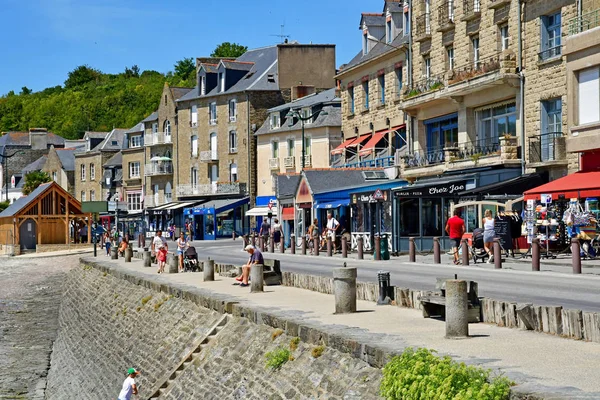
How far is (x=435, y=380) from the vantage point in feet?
28.7

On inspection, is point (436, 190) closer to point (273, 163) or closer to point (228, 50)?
point (273, 163)

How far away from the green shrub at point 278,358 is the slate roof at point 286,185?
37.3m

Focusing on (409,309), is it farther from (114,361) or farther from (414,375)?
(114,361)

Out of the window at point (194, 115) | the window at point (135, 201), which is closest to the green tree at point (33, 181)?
the window at point (135, 201)

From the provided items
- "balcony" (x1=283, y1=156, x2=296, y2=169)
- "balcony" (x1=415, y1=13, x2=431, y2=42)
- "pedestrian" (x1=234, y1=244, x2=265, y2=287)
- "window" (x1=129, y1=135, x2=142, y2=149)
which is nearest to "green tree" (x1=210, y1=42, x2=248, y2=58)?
"window" (x1=129, y1=135, x2=142, y2=149)

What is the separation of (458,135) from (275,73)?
36796 mm

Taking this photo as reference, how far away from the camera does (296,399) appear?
12.4 metres

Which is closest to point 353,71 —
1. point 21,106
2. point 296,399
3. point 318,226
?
point 318,226

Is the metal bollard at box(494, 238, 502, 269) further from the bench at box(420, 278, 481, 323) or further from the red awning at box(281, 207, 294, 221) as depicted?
the red awning at box(281, 207, 294, 221)

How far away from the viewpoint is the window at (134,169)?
92.1 metres

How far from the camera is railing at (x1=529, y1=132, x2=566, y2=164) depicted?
32.9 meters

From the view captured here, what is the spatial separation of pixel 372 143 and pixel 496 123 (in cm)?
1350

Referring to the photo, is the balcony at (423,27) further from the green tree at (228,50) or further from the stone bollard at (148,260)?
the green tree at (228,50)

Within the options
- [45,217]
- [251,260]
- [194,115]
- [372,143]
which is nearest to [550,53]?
[251,260]
